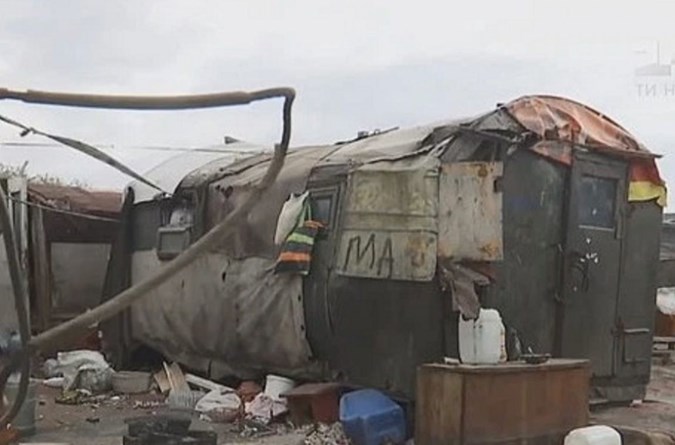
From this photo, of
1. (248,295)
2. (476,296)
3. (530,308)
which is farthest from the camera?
(248,295)

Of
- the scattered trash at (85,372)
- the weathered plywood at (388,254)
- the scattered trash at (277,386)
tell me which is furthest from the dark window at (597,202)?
the scattered trash at (85,372)

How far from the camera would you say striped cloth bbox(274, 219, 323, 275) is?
26.0ft

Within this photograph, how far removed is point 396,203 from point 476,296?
1003 millimetres

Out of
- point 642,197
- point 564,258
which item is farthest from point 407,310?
point 642,197

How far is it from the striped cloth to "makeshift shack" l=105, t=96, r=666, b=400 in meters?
0.08

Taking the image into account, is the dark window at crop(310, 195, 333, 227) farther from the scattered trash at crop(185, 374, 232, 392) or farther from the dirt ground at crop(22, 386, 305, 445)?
the scattered trash at crop(185, 374, 232, 392)

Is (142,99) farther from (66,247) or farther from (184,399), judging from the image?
(66,247)

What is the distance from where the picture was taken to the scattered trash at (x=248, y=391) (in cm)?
877

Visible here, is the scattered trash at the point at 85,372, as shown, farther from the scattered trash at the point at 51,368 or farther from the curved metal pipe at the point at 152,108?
the curved metal pipe at the point at 152,108

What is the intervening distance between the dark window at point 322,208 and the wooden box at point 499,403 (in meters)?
2.02

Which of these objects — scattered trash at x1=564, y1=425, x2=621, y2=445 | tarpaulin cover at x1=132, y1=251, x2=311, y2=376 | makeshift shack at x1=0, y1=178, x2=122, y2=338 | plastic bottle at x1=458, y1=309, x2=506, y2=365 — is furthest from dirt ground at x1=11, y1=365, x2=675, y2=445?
makeshift shack at x1=0, y1=178, x2=122, y2=338

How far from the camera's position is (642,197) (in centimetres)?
809

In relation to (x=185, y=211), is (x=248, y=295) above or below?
below

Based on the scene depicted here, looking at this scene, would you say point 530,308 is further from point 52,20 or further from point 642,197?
point 52,20
